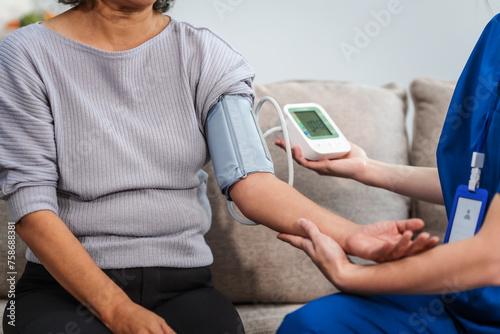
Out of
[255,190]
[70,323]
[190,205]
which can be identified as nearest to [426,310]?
[255,190]

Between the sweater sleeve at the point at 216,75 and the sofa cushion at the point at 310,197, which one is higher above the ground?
the sweater sleeve at the point at 216,75

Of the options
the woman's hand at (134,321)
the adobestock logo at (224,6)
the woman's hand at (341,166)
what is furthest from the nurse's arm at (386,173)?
the adobestock logo at (224,6)

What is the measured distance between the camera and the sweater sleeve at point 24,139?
3.14 feet

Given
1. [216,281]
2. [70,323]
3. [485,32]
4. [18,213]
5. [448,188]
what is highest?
[485,32]

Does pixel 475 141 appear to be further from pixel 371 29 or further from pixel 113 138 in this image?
pixel 371 29

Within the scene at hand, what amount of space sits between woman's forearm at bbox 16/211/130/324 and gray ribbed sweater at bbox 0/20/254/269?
0.03 meters

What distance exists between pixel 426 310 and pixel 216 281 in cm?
67

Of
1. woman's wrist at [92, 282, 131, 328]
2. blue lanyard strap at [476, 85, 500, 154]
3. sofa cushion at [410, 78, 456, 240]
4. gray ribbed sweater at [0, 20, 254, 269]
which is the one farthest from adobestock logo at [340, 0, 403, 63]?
woman's wrist at [92, 282, 131, 328]

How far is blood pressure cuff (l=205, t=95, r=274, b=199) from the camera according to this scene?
3.40 ft

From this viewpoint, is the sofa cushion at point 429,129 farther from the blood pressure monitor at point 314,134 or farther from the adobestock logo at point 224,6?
the adobestock logo at point 224,6

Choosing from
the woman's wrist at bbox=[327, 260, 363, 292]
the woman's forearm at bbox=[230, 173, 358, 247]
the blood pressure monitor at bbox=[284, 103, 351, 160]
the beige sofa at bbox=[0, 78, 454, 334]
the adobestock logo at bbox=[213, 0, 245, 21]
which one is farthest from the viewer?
the adobestock logo at bbox=[213, 0, 245, 21]

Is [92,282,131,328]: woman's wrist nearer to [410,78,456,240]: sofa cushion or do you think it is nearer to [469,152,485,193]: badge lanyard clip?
[469,152,485,193]: badge lanyard clip

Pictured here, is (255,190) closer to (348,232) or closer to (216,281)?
(348,232)

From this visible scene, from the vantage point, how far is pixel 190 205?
42.6 inches
